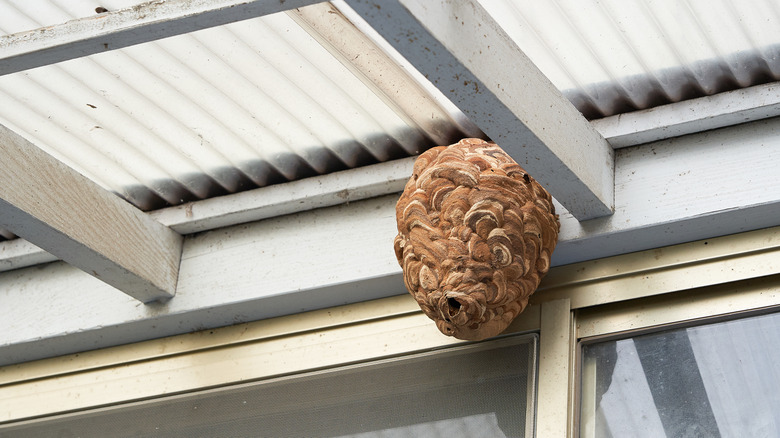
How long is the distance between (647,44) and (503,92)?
39 centimetres

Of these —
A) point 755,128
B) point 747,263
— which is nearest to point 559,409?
point 747,263

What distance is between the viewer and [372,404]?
6.97ft

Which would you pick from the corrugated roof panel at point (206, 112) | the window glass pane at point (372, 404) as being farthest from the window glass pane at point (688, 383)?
the corrugated roof panel at point (206, 112)

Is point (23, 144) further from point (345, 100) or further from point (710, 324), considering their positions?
point (710, 324)

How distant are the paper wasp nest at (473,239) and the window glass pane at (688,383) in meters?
0.22

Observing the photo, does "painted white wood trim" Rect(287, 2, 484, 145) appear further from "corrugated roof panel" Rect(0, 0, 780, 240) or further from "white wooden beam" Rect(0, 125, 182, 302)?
"white wooden beam" Rect(0, 125, 182, 302)

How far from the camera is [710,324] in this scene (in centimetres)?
191

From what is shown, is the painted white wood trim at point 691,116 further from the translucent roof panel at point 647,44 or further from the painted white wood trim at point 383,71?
the painted white wood trim at point 383,71

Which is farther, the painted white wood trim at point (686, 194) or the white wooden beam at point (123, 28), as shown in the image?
the painted white wood trim at point (686, 194)

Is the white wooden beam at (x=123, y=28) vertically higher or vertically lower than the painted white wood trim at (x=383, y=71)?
lower

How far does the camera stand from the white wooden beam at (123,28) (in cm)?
148

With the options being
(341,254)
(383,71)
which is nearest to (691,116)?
(383,71)

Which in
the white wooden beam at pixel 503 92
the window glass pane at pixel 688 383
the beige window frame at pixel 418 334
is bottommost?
the window glass pane at pixel 688 383

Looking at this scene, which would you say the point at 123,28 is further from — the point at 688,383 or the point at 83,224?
the point at 688,383
